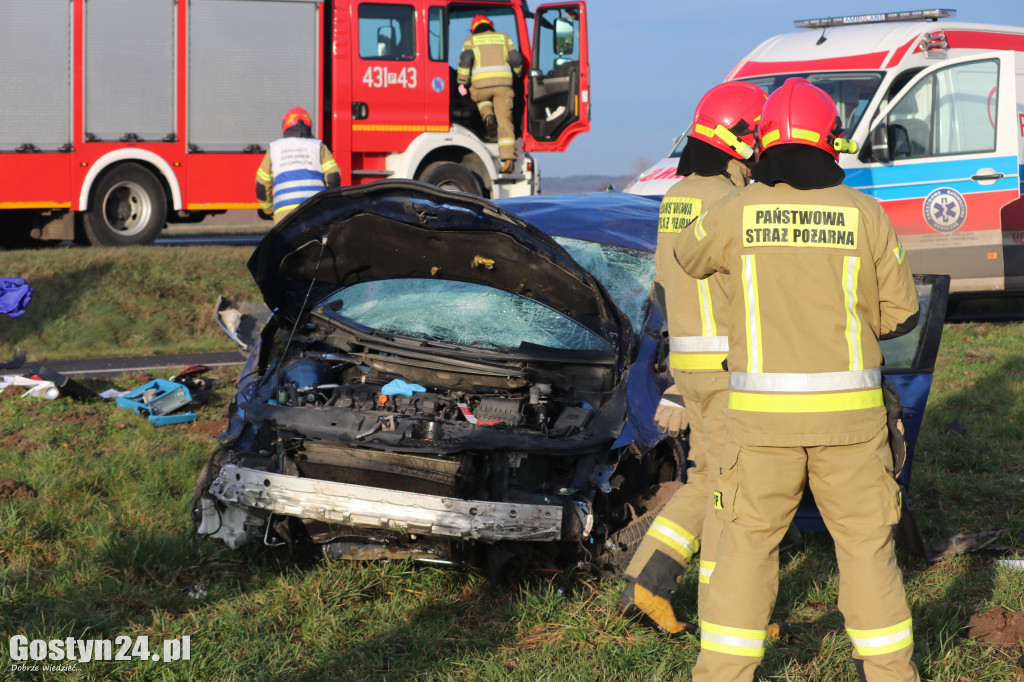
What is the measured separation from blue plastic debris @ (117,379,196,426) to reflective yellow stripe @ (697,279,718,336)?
3.84 metres

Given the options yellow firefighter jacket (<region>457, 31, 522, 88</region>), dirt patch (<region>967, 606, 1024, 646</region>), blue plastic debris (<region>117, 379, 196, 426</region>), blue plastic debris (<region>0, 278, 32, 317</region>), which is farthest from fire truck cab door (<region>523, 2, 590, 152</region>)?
dirt patch (<region>967, 606, 1024, 646</region>)

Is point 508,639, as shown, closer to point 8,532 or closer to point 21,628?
point 21,628

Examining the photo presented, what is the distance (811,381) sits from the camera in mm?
2719

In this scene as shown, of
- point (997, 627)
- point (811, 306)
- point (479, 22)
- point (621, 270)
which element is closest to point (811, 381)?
point (811, 306)

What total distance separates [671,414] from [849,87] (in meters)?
5.97

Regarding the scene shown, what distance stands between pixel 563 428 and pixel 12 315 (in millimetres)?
6612

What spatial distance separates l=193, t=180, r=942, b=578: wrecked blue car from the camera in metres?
3.58

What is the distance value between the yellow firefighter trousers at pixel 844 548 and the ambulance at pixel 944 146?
5873 millimetres

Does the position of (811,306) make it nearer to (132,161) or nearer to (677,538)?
(677,538)

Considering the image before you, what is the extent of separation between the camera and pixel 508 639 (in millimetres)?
3449

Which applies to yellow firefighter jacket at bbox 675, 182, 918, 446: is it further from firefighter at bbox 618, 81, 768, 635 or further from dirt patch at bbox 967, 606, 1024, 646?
dirt patch at bbox 967, 606, 1024, 646

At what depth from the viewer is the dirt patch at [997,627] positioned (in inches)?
132

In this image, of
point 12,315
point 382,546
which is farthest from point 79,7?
point 382,546

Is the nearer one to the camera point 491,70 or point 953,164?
point 953,164
